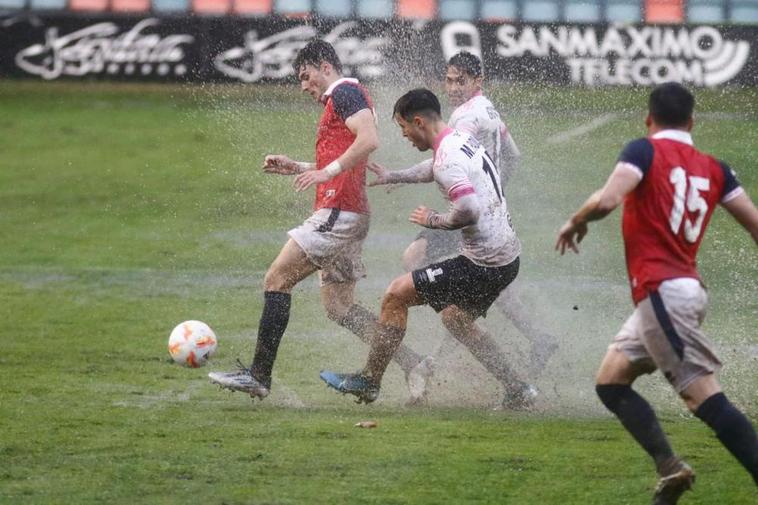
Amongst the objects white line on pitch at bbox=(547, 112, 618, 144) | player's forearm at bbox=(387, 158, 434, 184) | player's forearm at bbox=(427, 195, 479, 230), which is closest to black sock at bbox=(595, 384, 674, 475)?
player's forearm at bbox=(427, 195, 479, 230)

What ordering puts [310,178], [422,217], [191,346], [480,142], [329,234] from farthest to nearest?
1. [480,142]
2. [191,346]
3. [329,234]
4. [310,178]
5. [422,217]

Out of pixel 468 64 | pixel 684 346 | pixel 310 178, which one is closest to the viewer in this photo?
pixel 684 346

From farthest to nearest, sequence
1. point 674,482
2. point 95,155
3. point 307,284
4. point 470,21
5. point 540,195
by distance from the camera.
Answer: point 470,21
point 95,155
point 540,195
point 307,284
point 674,482

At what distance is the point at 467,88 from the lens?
1112 cm

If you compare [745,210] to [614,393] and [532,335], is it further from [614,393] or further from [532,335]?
[532,335]

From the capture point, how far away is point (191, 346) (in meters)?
10.1

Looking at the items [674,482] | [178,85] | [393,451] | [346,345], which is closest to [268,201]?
[178,85]

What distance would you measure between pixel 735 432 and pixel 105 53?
2044 cm

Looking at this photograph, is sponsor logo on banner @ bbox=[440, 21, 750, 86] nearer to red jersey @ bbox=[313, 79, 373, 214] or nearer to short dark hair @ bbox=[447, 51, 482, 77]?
short dark hair @ bbox=[447, 51, 482, 77]

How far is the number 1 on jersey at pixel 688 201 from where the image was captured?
724 cm

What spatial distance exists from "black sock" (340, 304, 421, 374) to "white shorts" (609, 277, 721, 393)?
3.07m

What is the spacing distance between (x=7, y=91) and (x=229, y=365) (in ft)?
56.7

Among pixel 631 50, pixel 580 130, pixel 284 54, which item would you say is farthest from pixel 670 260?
pixel 284 54

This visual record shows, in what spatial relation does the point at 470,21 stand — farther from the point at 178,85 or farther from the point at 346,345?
Answer: the point at 346,345
